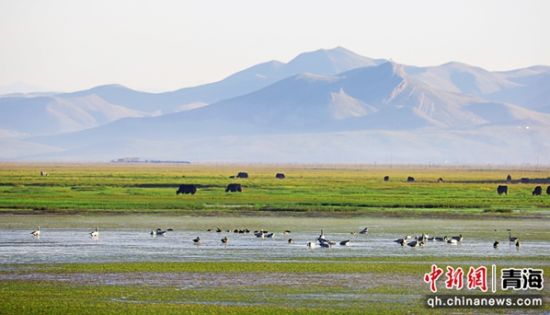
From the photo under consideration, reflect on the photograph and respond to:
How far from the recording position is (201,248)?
127 feet

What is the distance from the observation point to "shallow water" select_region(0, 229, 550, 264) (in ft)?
116

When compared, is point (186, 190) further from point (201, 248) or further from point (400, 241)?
point (201, 248)

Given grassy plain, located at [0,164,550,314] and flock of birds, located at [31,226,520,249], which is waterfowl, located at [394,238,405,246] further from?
grassy plain, located at [0,164,550,314]

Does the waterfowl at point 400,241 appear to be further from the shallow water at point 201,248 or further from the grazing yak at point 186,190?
the grazing yak at point 186,190

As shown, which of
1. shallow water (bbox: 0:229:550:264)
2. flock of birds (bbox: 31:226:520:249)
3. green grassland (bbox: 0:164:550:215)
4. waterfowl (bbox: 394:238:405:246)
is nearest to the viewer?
shallow water (bbox: 0:229:550:264)

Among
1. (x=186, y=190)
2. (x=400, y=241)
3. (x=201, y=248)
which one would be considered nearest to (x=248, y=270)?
(x=201, y=248)

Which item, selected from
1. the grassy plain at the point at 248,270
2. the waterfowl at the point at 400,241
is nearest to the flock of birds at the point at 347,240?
the waterfowl at the point at 400,241

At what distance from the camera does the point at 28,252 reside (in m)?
35.9

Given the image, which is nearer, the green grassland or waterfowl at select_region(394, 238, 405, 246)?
waterfowl at select_region(394, 238, 405, 246)

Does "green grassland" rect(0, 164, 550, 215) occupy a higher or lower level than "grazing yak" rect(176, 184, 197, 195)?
lower

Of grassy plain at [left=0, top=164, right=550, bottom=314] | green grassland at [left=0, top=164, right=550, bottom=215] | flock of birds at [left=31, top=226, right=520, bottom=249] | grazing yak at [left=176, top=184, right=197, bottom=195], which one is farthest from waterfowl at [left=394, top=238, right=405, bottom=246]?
grazing yak at [left=176, top=184, right=197, bottom=195]

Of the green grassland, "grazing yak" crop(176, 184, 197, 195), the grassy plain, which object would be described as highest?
"grazing yak" crop(176, 184, 197, 195)

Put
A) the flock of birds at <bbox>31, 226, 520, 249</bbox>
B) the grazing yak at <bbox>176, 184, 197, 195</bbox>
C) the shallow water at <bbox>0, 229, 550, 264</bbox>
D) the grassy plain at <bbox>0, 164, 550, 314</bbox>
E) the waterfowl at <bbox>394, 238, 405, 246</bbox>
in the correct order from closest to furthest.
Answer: the grassy plain at <bbox>0, 164, 550, 314</bbox> → the shallow water at <bbox>0, 229, 550, 264</bbox> → the flock of birds at <bbox>31, 226, 520, 249</bbox> → the waterfowl at <bbox>394, 238, 405, 246</bbox> → the grazing yak at <bbox>176, 184, 197, 195</bbox>

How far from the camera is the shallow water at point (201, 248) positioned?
3544 cm
